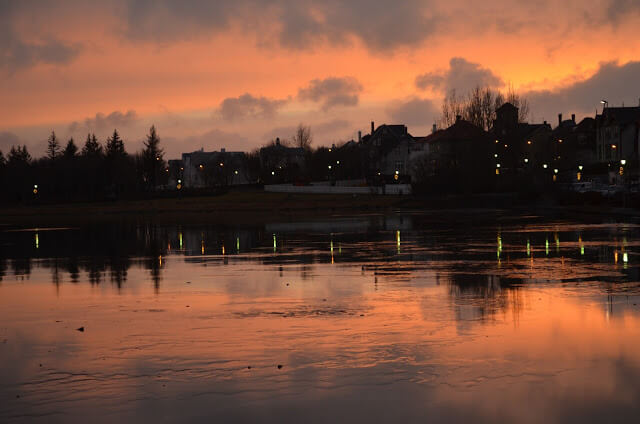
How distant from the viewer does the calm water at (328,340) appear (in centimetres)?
988

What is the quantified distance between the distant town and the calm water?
154ft

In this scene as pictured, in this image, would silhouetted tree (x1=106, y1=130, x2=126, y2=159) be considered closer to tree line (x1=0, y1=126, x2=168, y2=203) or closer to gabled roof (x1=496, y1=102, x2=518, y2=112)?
tree line (x1=0, y1=126, x2=168, y2=203)

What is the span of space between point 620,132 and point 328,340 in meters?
120

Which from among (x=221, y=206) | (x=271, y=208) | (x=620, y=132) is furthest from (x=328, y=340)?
(x=620, y=132)

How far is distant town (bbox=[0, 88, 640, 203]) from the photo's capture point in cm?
10410

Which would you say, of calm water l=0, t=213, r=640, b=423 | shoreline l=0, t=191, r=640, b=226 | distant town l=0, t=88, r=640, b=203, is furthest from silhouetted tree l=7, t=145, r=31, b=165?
calm water l=0, t=213, r=640, b=423

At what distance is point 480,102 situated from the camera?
374 feet

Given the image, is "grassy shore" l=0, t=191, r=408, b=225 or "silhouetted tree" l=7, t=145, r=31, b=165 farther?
"silhouetted tree" l=7, t=145, r=31, b=165

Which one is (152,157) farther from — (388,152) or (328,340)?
(328,340)

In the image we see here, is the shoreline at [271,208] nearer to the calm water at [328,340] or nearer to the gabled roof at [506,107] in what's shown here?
the gabled roof at [506,107]

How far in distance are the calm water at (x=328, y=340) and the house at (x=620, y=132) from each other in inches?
3935

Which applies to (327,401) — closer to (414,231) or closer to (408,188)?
(414,231)

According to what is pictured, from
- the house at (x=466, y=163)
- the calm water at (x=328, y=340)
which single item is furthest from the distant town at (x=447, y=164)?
the calm water at (x=328, y=340)

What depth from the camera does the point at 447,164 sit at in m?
109
